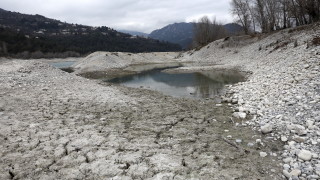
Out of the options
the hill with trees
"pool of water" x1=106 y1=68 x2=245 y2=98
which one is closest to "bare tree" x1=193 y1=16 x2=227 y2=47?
the hill with trees

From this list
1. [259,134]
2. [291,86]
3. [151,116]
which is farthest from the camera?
[291,86]

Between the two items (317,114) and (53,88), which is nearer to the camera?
(317,114)

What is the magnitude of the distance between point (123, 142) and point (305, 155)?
513 centimetres

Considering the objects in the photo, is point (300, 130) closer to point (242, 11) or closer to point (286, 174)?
point (286, 174)

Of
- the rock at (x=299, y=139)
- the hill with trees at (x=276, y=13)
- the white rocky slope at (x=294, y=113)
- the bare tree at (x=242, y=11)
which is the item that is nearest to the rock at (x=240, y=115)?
the white rocky slope at (x=294, y=113)

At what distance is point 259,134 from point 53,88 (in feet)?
42.5

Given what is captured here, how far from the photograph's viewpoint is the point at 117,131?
8.57 metres

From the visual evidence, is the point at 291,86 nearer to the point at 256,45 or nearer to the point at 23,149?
the point at 23,149

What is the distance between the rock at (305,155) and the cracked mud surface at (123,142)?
0.64 meters

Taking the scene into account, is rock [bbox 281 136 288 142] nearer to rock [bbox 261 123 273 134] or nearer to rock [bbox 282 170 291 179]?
rock [bbox 261 123 273 134]

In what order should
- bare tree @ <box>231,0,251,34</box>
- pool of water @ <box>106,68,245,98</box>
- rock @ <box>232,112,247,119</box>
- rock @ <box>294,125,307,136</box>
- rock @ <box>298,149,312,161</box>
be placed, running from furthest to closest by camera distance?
bare tree @ <box>231,0,251,34</box> → pool of water @ <box>106,68,245,98</box> → rock @ <box>232,112,247,119</box> → rock @ <box>294,125,307,136</box> → rock @ <box>298,149,312,161</box>

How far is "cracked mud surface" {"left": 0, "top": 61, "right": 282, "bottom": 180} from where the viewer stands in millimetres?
5891

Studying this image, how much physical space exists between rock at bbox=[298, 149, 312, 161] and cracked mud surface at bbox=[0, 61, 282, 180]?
0.64 metres

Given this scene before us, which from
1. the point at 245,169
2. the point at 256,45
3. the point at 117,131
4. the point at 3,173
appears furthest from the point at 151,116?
the point at 256,45
